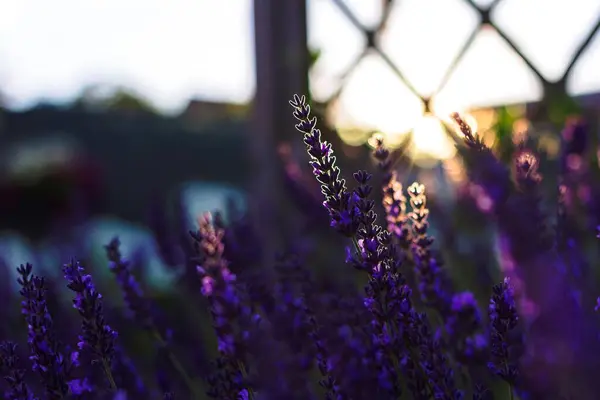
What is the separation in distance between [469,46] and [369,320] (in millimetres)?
1270

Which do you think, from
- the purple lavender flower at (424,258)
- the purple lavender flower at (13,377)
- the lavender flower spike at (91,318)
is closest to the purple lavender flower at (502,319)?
the purple lavender flower at (424,258)

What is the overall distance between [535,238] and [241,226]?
99 centimetres

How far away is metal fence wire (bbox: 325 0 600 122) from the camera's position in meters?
2.17

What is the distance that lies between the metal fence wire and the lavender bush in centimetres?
59

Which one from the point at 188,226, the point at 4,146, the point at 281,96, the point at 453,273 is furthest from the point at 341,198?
the point at 4,146

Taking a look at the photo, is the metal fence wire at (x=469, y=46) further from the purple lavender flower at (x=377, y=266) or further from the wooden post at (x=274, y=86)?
the purple lavender flower at (x=377, y=266)

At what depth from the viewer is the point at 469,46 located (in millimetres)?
2279

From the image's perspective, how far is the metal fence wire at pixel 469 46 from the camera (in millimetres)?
2174

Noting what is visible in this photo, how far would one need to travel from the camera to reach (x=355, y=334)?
138 cm

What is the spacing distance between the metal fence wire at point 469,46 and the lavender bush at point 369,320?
59 cm

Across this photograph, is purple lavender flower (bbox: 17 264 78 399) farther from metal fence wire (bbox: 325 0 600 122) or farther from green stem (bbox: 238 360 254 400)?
metal fence wire (bbox: 325 0 600 122)

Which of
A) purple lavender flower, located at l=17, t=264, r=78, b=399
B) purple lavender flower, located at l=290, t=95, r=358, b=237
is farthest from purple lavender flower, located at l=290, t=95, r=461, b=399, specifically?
purple lavender flower, located at l=17, t=264, r=78, b=399

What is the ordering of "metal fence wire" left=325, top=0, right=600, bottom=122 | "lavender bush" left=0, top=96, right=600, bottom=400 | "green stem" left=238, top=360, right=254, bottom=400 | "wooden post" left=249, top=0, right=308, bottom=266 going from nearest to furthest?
"lavender bush" left=0, top=96, right=600, bottom=400 → "green stem" left=238, top=360, right=254, bottom=400 → "metal fence wire" left=325, top=0, right=600, bottom=122 → "wooden post" left=249, top=0, right=308, bottom=266

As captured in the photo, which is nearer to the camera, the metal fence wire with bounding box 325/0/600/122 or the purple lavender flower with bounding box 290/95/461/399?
the purple lavender flower with bounding box 290/95/461/399
